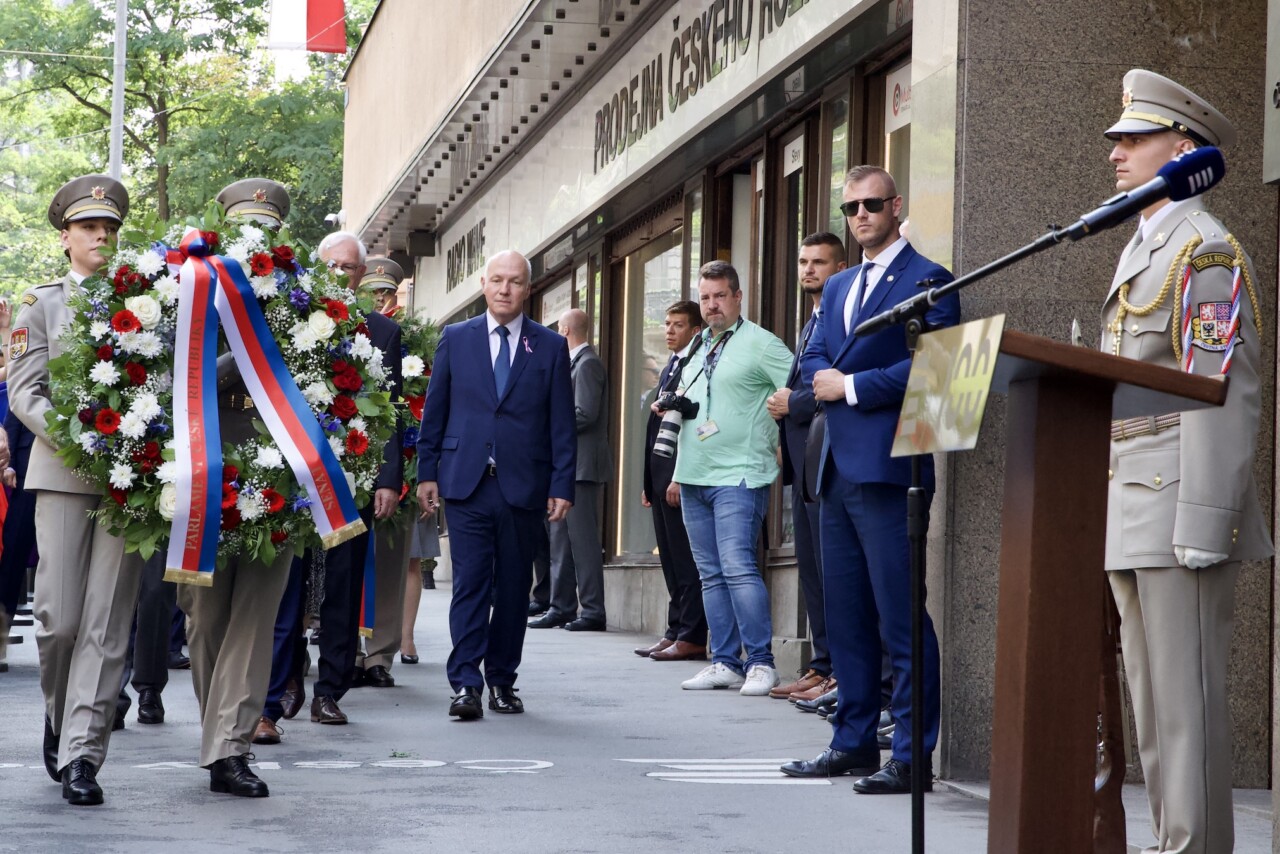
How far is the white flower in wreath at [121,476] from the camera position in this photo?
6.25m

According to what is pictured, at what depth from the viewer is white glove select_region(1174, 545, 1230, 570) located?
4742 millimetres

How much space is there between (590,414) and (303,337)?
7320 millimetres

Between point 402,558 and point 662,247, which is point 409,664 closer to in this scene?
point 402,558

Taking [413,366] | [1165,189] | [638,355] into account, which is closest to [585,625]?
[638,355]

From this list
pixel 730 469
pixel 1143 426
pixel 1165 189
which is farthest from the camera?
pixel 730 469

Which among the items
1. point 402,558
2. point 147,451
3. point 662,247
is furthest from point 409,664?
point 147,451


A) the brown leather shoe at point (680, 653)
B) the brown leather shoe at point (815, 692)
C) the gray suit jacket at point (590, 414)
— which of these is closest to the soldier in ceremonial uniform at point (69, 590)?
the brown leather shoe at point (815, 692)

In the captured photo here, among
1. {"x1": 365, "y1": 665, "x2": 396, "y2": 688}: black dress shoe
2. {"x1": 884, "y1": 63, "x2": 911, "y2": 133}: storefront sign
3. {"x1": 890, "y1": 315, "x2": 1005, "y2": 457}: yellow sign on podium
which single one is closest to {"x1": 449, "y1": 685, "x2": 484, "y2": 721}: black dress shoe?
{"x1": 365, "y1": 665, "x2": 396, "y2": 688}: black dress shoe

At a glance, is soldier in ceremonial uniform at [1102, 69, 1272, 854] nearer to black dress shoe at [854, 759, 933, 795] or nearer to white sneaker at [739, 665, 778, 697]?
black dress shoe at [854, 759, 933, 795]

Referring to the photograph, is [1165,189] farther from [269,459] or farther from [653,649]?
[653,649]

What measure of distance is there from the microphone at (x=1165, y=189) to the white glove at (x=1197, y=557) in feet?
4.41

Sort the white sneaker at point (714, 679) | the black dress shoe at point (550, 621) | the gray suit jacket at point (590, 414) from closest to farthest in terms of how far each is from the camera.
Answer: the white sneaker at point (714, 679) < the gray suit jacket at point (590, 414) < the black dress shoe at point (550, 621)

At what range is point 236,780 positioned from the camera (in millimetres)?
6398

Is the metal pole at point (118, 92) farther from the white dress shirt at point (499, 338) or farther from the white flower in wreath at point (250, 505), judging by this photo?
the white flower in wreath at point (250, 505)
